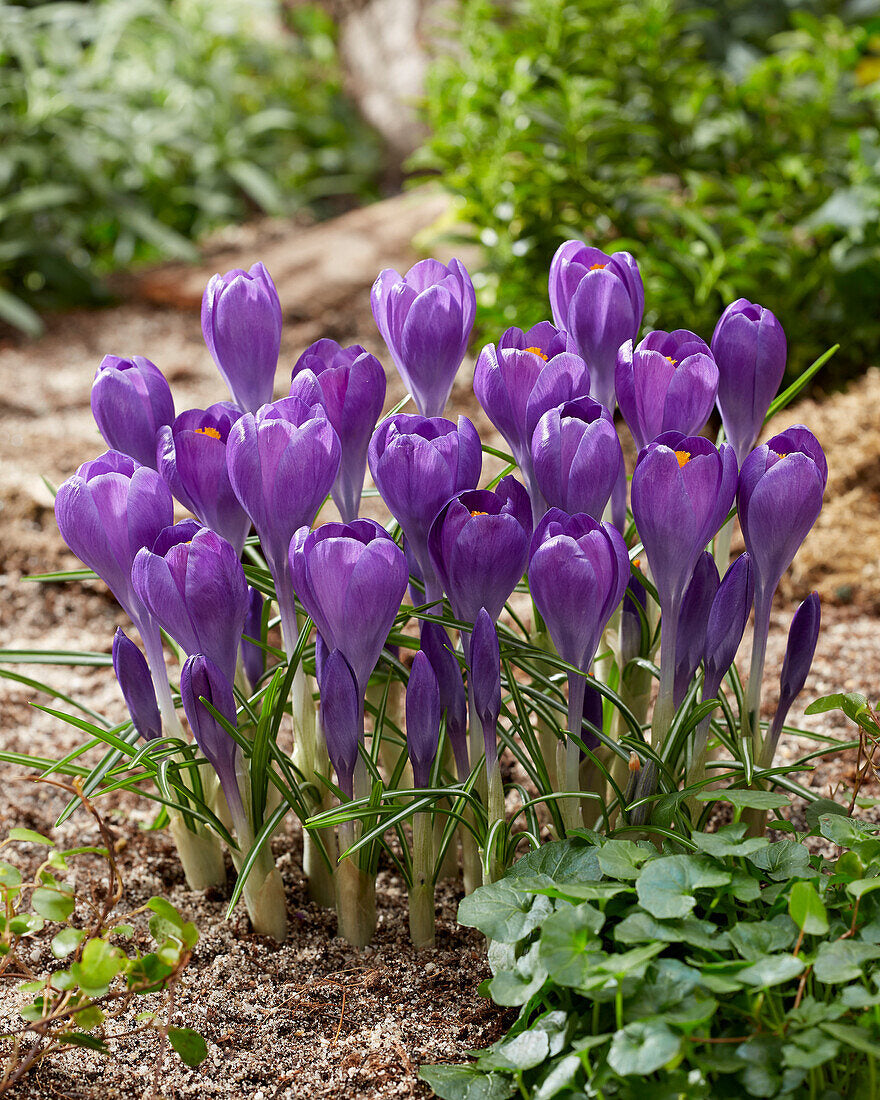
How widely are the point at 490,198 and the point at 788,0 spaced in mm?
2178

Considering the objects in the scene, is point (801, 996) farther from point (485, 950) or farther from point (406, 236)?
point (406, 236)

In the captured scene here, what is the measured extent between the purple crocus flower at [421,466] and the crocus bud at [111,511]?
20cm

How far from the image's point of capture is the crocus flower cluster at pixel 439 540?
85cm

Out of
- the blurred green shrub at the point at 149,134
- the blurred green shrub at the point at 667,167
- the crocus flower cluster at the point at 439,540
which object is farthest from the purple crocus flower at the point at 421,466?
the blurred green shrub at the point at 149,134

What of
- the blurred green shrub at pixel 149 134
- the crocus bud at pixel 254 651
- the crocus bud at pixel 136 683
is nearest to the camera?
the crocus bud at pixel 136 683

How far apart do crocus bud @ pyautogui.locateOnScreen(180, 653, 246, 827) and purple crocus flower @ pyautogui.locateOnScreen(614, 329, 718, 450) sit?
454 mm

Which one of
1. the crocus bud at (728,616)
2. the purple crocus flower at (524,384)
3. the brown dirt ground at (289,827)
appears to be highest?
the purple crocus flower at (524,384)

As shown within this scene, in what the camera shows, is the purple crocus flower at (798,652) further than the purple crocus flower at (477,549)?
Yes

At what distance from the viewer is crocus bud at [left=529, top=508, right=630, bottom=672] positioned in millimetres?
810

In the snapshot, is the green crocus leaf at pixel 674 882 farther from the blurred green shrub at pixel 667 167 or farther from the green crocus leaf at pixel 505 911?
the blurred green shrub at pixel 667 167

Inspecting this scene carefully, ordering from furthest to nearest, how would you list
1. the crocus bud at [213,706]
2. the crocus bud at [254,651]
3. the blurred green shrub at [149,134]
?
the blurred green shrub at [149,134] → the crocus bud at [254,651] → the crocus bud at [213,706]

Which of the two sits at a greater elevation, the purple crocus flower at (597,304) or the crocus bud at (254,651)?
the purple crocus flower at (597,304)

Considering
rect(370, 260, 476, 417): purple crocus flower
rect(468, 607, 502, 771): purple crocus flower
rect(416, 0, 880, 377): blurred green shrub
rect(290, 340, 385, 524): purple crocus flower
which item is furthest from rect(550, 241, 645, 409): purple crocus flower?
rect(416, 0, 880, 377): blurred green shrub

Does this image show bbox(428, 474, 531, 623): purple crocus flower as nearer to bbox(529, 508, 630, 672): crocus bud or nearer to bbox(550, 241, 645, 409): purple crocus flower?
bbox(529, 508, 630, 672): crocus bud
